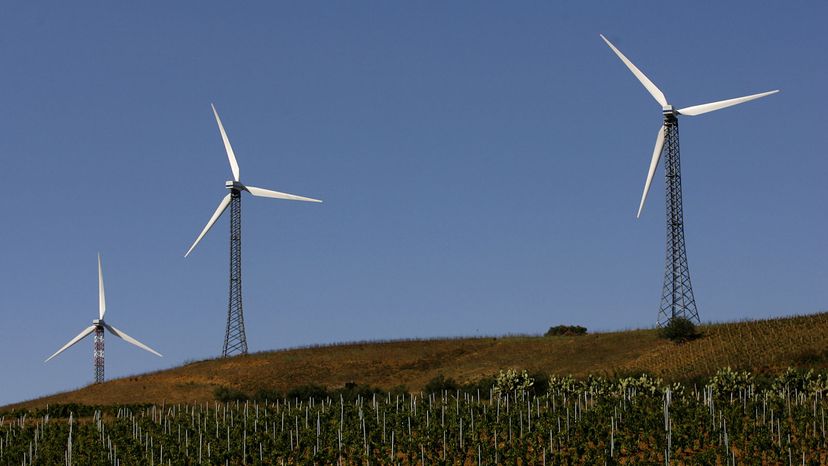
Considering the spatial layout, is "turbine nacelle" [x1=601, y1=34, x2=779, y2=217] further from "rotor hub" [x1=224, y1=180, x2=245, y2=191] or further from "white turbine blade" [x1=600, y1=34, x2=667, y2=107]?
"rotor hub" [x1=224, y1=180, x2=245, y2=191]

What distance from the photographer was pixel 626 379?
7344cm

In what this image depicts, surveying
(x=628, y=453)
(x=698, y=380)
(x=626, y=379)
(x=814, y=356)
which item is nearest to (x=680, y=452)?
(x=628, y=453)

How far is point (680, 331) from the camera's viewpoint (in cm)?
9950

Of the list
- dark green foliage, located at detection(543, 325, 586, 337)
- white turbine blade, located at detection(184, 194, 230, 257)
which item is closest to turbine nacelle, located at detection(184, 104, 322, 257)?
white turbine blade, located at detection(184, 194, 230, 257)

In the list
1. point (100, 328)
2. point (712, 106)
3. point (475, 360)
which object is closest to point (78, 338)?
point (100, 328)

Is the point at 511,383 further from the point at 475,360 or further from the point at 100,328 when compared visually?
the point at 100,328

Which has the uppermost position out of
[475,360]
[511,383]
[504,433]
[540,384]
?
[475,360]

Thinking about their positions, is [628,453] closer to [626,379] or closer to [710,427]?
[710,427]

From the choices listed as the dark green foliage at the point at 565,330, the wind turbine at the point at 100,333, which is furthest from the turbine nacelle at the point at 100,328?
the dark green foliage at the point at 565,330

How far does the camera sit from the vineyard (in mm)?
48938

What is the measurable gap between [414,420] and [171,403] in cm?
4118

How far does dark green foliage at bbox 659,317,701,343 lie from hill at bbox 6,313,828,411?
954 mm

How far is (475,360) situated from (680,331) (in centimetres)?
1888

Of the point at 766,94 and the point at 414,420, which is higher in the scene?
the point at 766,94
